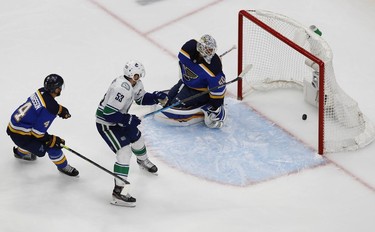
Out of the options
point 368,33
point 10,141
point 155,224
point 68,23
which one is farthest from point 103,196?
point 368,33

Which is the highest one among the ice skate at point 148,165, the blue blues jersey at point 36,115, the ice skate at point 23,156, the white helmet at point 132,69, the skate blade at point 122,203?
the white helmet at point 132,69

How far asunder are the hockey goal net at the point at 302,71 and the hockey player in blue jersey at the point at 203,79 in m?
0.43

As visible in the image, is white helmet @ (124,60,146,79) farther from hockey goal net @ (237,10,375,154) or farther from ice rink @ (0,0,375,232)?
hockey goal net @ (237,10,375,154)

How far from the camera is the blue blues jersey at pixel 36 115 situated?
20.3ft

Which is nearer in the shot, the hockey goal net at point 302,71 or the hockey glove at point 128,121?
the hockey glove at point 128,121

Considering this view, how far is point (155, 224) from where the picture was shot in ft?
20.4

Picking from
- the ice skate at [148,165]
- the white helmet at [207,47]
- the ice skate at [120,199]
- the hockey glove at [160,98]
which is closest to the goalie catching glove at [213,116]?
the white helmet at [207,47]

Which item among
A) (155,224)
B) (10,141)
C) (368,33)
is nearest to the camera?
(155,224)

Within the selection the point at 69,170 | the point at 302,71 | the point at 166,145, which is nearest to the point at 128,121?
the point at 69,170

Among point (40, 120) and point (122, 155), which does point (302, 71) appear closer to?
point (122, 155)

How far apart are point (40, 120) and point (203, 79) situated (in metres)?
1.20

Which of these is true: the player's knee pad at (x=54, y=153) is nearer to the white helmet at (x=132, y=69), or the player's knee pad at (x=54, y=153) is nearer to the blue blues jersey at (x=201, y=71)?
the white helmet at (x=132, y=69)

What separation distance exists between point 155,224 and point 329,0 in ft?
9.83

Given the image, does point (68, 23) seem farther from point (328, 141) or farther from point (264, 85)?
point (328, 141)
